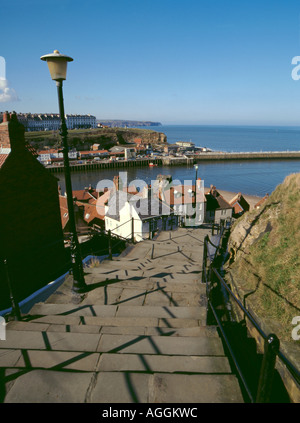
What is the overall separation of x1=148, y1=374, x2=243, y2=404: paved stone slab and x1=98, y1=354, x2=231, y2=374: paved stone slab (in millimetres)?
153

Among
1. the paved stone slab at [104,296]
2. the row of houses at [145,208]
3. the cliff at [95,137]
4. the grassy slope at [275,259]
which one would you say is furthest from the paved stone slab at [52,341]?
the cliff at [95,137]

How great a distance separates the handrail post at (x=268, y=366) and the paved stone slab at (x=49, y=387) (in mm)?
1664

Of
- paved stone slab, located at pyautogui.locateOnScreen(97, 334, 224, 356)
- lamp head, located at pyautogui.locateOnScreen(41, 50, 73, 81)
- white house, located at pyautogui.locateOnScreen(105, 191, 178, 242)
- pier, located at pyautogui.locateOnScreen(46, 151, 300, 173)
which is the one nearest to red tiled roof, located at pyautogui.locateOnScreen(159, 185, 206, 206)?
white house, located at pyautogui.locateOnScreen(105, 191, 178, 242)

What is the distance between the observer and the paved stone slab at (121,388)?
7.95 feet

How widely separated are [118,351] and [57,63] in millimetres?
5235

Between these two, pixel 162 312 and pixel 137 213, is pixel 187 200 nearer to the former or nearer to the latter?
pixel 137 213

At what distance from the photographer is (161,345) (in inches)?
130

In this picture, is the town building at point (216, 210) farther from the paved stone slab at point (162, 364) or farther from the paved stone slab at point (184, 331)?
the paved stone slab at point (162, 364)

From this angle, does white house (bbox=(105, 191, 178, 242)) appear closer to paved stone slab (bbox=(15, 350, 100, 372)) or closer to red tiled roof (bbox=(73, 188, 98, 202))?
red tiled roof (bbox=(73, 188, 98, 202))

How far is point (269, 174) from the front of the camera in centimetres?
8656

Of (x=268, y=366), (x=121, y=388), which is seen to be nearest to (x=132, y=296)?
(x=121, y=388)

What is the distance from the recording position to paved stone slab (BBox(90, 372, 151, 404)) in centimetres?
242

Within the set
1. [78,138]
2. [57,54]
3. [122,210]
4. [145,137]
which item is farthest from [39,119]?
[57,54]
